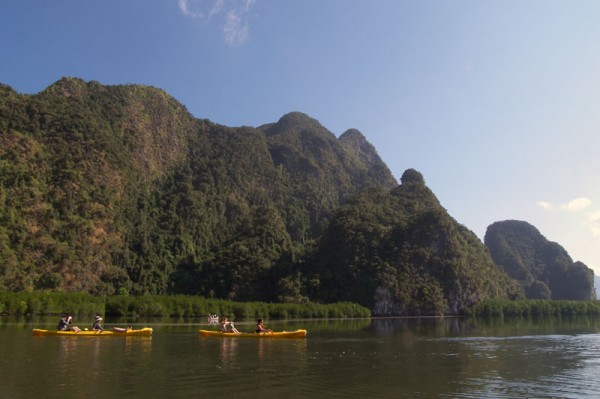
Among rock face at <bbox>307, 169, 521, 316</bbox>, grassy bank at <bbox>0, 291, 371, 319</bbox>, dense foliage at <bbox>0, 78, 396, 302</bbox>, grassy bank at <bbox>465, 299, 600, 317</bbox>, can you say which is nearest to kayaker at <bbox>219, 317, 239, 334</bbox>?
grassy bank at <bbox>0, 291, 371, 319</bbox>

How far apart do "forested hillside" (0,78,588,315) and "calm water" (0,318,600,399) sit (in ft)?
244

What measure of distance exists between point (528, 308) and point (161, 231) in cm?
10583

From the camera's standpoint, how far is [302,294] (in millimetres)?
130000

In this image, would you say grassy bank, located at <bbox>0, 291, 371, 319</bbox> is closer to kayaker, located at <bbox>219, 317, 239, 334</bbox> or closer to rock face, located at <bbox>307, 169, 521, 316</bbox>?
rock face, located at <bbox>307, 169, 521, 316</bbox>

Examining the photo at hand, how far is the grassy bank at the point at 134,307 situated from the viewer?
70312 mm

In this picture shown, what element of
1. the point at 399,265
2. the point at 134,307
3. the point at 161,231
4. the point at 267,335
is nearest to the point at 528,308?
the point at 399,265

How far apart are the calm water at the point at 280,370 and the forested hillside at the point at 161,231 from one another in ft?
244

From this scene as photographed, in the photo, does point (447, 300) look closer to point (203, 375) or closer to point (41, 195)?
point (41, 195)

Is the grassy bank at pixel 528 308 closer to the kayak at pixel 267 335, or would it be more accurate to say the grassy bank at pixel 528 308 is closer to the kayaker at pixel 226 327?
the kayaker at pixel 226 327

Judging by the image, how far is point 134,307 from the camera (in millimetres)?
80125

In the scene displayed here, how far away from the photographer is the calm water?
65.1 ft

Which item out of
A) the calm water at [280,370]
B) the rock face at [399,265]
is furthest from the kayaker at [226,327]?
the rock face at [399,265]

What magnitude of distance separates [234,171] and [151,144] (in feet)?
114

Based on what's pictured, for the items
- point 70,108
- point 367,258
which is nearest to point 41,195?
point 70,108
